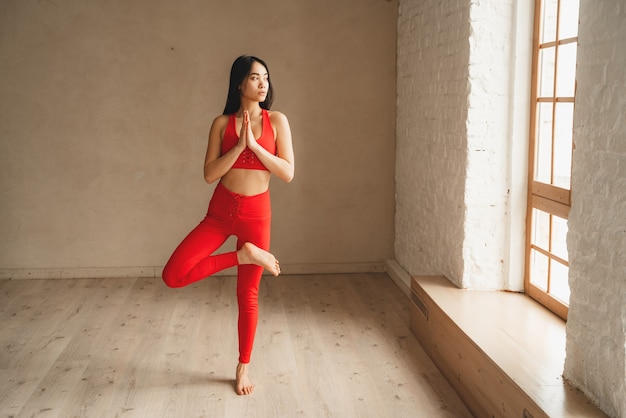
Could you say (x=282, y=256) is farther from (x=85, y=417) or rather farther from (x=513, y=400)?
(x=513, y=400)

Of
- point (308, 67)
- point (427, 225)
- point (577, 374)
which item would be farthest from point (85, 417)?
point (308, 67)

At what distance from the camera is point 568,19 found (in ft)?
12.2

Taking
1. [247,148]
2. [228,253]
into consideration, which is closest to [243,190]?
[247,148]

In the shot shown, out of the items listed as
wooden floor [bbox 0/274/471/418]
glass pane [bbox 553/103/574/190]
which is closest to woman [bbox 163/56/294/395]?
wooden floor [bbox 0/274/471/418]

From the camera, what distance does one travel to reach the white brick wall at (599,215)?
8.55 feet

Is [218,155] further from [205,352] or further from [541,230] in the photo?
[541,230]

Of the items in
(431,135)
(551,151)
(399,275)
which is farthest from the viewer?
(399,275)

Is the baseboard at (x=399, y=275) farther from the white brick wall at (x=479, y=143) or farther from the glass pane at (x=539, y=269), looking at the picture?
the glass pane at (x=539, y=269)

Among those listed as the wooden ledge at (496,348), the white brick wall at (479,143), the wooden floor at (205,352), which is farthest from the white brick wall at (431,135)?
the wooden floor at (205,352)

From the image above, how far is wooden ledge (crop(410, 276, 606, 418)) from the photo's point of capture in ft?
9.46

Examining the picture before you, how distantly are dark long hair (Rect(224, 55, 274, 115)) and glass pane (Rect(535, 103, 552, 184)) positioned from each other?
1564mm

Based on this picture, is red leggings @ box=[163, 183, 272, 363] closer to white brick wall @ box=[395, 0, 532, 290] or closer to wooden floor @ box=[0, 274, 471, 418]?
wooden floor @ box=[0, 274, 471, 418]

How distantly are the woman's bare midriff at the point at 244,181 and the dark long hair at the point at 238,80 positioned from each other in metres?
0.33

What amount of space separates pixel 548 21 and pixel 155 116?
10.9ft
